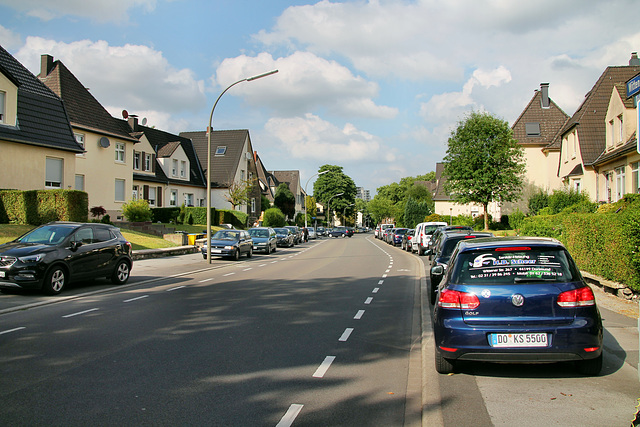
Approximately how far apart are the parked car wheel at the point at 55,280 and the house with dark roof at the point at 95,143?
22089 millimetres

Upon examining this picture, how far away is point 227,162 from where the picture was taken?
189 feet

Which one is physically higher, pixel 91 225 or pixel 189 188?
pixel 189 188

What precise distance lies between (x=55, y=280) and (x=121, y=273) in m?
2.45

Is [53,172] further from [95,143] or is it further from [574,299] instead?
[574,299]

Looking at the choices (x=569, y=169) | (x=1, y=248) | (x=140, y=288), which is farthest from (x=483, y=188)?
(x=1, y=248)

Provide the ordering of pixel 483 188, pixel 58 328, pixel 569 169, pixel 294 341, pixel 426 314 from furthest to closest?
pixel 483 188 < pixel 569 169 < pixel 426 314 < pixel 58 328 < pixel 294 341

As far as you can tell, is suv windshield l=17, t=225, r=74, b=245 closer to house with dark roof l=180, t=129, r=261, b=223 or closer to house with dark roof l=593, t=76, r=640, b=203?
house with dark roof l=593, t=76, r=640, b=203

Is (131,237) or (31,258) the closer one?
(31,258)

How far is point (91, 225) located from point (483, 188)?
31.9 m

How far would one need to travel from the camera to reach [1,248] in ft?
37.2

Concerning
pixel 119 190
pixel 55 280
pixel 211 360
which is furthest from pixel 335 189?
pixel 211 360

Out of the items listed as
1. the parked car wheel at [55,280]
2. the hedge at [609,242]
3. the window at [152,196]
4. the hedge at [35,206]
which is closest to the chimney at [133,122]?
the window at [152,196]

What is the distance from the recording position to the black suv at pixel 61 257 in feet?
35.8

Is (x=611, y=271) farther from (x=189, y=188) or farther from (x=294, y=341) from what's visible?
(x=189, y=188)
